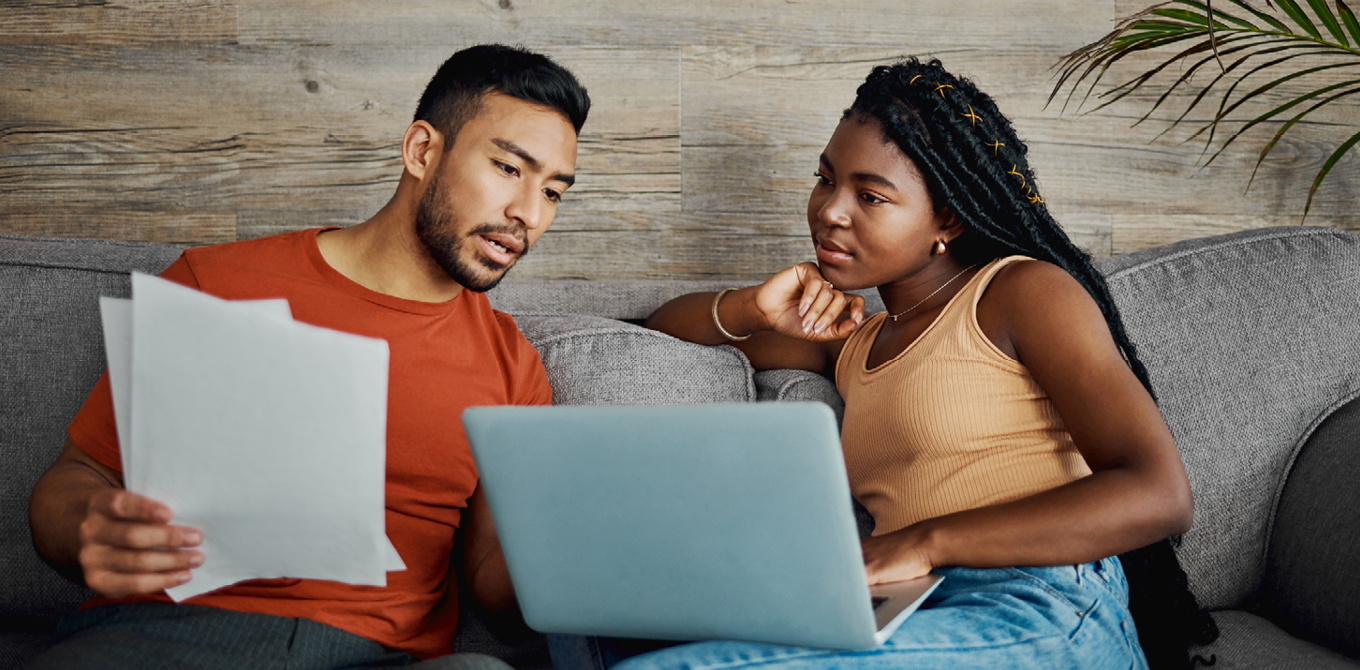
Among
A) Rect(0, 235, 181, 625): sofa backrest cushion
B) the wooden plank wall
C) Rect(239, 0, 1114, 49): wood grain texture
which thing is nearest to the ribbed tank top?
the wooden plank wall

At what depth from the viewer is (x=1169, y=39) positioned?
1.48m

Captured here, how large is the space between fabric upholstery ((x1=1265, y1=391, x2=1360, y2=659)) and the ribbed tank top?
42cm

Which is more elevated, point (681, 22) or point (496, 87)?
point (681, 22)

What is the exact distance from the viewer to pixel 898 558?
954 millimetres

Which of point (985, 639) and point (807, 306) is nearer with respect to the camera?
point (985, 639)

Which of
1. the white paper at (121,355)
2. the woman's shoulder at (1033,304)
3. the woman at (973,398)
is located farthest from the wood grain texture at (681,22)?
the white paper at (121,355)

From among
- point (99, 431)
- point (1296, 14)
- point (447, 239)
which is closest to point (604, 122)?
point (447, 239)

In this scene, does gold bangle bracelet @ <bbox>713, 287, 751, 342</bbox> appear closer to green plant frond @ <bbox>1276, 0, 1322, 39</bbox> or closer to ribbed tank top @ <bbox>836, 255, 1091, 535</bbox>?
ribbed tank top @ <bbox>836, 255, 1091, 535</bbox>

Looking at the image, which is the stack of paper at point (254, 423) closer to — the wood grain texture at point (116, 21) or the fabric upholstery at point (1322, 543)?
the wood grain texture at point (116, 21)

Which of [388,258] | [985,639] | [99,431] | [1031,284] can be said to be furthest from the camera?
[388,258]

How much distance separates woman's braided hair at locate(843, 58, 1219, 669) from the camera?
1193mm

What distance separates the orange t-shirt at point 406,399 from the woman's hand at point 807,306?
0.46 meters

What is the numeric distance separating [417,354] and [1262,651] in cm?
127

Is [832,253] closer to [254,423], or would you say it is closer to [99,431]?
[254,423]
